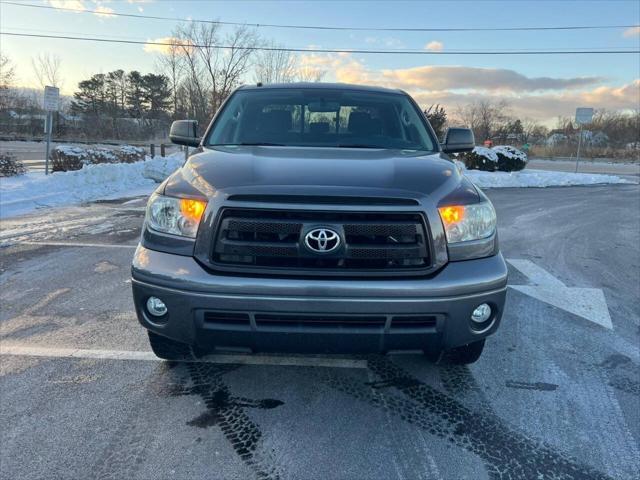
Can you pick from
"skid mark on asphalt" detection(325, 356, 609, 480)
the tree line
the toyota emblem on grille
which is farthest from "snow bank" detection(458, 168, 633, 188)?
the tree line

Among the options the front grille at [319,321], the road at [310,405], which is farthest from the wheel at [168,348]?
the front grille at [319,321]

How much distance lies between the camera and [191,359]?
3.02 metres

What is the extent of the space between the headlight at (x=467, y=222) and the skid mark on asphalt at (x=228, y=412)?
4.39 feet

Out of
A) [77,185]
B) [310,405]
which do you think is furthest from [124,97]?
[310,405]

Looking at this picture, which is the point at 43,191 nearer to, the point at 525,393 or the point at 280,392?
the point at 280,392

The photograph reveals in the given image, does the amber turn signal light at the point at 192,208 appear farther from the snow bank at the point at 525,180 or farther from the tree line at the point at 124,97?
the tree line at the point at 124,97

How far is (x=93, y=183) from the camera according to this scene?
39.7ft

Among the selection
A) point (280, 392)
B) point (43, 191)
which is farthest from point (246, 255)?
point (43, 191)

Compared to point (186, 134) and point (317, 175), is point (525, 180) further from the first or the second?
point (317, 175)

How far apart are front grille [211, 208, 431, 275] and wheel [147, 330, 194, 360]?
2.57 feet

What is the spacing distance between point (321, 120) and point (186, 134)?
47.4 inches

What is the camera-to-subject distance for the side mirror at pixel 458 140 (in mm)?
3982

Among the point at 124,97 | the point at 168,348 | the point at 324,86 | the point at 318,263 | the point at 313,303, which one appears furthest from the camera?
the point at 124,97

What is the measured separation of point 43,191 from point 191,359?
31.0 feet
